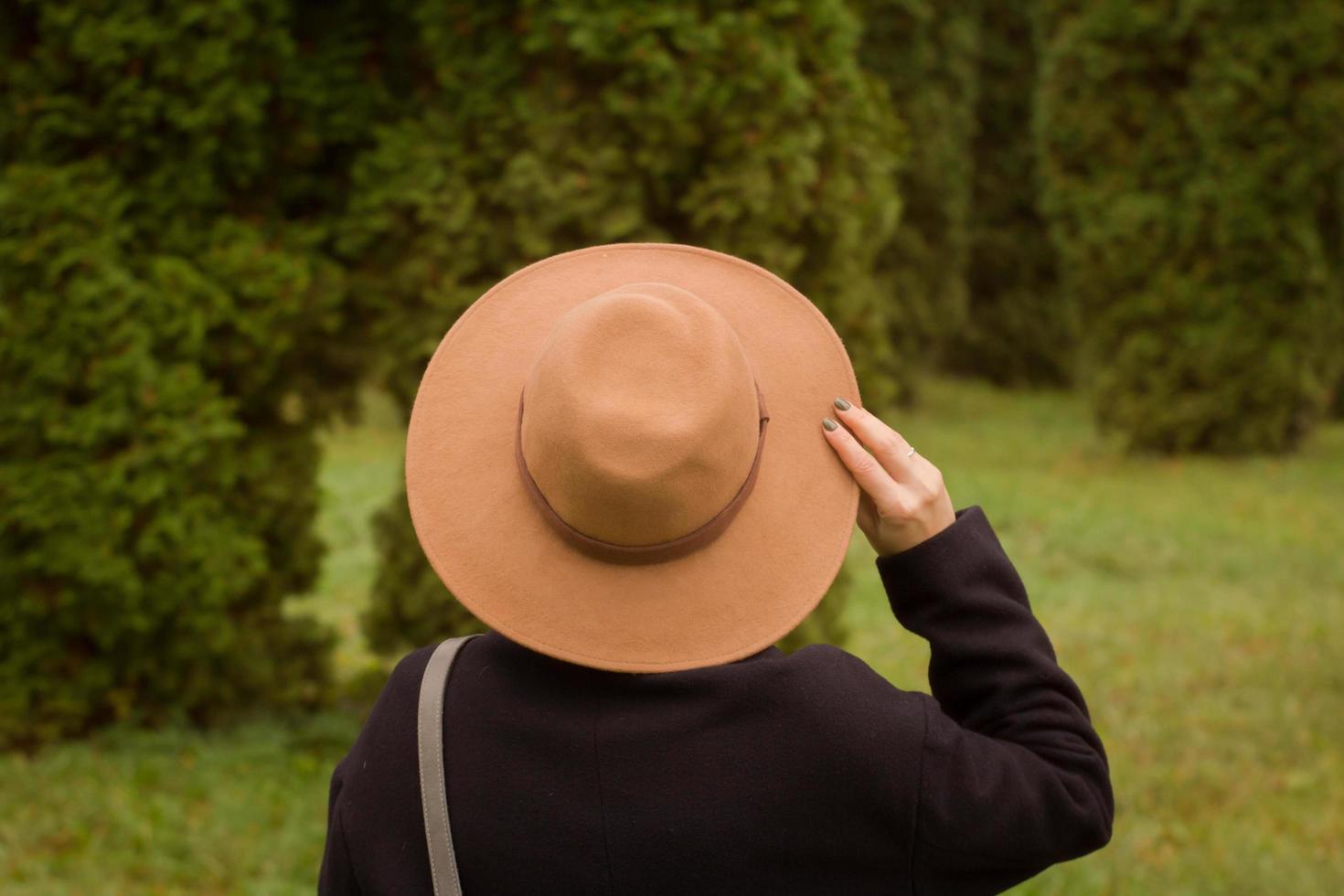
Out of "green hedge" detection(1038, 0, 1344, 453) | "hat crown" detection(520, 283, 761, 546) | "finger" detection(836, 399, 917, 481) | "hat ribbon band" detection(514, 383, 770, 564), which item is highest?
"hat crown" detection(520, 283, 761, 546)

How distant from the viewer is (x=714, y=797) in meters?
1.36

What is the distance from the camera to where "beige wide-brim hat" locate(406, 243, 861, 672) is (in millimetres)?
1351

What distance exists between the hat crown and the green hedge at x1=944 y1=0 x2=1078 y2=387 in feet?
57.3

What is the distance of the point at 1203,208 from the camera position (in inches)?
449

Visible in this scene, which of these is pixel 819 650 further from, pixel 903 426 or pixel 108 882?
pixel 903 426

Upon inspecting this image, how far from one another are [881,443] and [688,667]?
343 millimetres

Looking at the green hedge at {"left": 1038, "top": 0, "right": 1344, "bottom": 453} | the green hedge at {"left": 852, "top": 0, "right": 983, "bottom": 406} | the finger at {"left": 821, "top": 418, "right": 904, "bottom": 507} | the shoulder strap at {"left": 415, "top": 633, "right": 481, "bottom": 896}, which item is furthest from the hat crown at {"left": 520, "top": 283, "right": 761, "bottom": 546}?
the green hedge at {"left": 852, "top": 0, "right": 983, "bottom": 406}

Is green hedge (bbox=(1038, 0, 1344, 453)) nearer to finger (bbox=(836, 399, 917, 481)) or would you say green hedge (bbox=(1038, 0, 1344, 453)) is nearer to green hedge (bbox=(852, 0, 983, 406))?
green hedge (bbox=(852, 0, 983, 406))

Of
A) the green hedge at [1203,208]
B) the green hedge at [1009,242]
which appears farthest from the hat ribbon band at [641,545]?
the green hedge at [1009,242]

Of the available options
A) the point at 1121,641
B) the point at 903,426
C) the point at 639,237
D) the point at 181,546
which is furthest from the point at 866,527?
the point at 903,426

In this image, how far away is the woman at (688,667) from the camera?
1.36 metres

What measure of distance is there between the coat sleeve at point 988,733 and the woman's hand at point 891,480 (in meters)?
0.02

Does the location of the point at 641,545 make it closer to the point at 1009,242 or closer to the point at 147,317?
the point at 147,317

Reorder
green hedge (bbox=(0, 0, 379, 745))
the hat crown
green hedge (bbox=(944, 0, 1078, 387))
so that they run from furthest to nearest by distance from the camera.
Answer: green hedge (bbox=(944, 0, 1078, 387))
green hedge (bbox=(0, 0, 379, 745))
the hat crown
